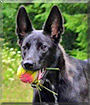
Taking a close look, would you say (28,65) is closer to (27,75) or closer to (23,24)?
(27,75)

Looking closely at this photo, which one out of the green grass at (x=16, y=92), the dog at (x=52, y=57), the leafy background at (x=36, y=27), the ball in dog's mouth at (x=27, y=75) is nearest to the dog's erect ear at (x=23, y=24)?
the dog at (x=52, y=57)

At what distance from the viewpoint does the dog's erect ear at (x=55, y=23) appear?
3.23 meters

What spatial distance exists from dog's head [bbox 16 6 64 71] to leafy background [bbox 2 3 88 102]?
1332 mm

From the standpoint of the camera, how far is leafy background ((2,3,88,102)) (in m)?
4.73

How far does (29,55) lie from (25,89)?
5.69 ft

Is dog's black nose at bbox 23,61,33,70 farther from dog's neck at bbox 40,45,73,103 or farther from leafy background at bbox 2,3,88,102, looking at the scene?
leafy background at bbox 2,3,88,102

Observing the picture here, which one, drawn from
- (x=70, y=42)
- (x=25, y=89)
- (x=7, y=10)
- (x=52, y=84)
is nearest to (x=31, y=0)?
(x=7, y=10)

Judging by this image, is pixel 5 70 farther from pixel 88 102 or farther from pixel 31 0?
pixel 88 102

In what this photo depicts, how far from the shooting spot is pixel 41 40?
10.3 feet

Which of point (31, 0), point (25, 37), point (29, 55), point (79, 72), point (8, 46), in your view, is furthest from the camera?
point (8, 46)

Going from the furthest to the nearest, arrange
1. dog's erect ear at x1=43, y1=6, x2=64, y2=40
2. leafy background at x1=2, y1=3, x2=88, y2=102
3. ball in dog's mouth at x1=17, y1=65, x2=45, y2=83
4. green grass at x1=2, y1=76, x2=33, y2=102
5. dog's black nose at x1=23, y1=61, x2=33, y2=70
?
leafy background at x1=2, y1=3, x2=88, y2=102, green grass at x1=2, y1=76, x2=33, y2=102, dog's erect ear at x1=43, y1=6, x2=64, y2=40, ball in dog's mouth at x1=17, y1=65, x2=45, y2=83, dog's black nose at x1=23, y1=61, x2=33, y2=70

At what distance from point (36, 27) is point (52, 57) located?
1.64 meters

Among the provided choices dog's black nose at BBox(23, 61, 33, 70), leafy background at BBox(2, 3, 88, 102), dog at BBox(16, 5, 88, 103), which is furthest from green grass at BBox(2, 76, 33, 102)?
dog's black nose at BBox(23, 61, 33, 70)

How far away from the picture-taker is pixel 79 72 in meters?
3.56
